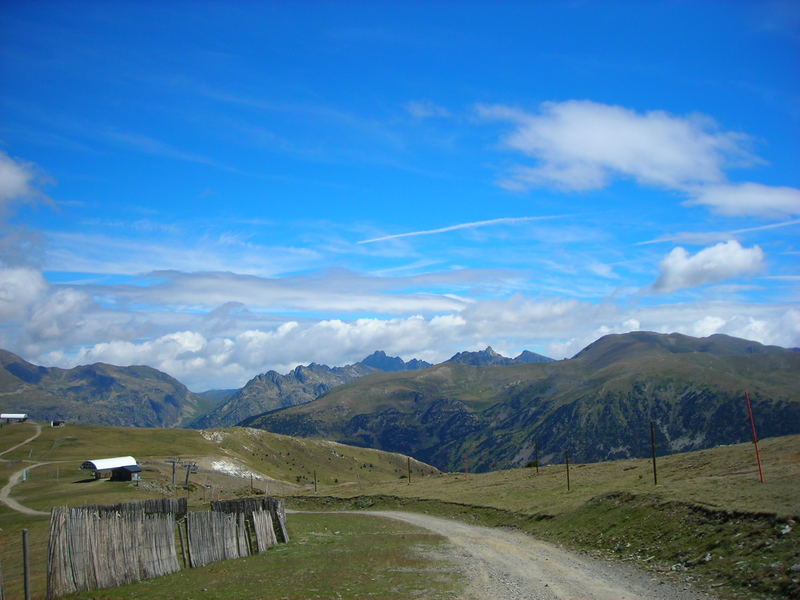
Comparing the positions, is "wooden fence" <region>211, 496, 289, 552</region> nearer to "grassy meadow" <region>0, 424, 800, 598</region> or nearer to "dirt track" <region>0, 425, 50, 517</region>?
"grassy meadow" <region>0, 424, 800, 598</region>

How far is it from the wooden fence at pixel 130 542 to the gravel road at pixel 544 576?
12.7 meters

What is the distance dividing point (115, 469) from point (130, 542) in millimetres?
84467

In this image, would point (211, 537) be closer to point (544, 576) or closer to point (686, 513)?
point (544, 576)

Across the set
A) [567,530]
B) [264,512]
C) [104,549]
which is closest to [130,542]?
[104,549]

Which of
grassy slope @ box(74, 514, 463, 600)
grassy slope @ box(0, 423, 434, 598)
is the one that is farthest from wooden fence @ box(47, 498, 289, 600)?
grassy slope @ box(0, 423, 434, 598)

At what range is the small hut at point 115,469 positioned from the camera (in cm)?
10019

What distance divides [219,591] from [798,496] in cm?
2558

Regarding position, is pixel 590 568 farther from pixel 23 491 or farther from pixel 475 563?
Result: pixel 23 491

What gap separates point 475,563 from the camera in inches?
1176

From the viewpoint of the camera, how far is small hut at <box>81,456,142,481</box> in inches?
3944

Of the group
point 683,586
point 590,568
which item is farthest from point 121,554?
point 683,586

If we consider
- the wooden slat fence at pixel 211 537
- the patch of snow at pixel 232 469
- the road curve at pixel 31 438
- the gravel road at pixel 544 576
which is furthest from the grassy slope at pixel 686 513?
the road curve at pixel 31 438

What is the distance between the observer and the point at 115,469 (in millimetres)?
101625

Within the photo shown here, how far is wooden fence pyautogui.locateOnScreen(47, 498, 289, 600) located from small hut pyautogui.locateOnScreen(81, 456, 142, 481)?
2805 inches
